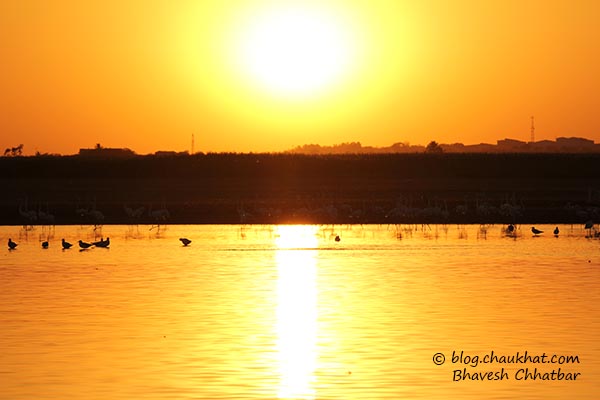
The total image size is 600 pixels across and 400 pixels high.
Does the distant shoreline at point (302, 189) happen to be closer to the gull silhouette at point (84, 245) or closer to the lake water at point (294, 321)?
the gull silhouette at point (84, 245)

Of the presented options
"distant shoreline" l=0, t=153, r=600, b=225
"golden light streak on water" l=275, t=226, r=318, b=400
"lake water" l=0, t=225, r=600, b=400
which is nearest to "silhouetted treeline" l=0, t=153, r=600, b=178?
"distant shoreline" l=0, t=153, r=600, b=225

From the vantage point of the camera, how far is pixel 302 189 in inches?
2970

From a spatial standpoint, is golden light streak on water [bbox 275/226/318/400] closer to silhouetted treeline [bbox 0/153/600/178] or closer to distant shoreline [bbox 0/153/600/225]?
distant shoreline [bbox 0/153/600/225]

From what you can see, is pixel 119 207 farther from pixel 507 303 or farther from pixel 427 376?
pixel 427 376

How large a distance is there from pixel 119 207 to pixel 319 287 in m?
39.2

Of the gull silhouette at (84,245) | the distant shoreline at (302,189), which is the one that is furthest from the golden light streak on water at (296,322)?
the distant shoreline at (302,189)

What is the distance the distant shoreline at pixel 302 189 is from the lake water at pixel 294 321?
61.8ft

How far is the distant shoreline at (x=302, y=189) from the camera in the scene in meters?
56.6

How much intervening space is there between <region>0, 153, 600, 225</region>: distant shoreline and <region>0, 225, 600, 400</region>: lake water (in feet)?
61.8

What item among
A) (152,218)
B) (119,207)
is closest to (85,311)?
(152,218)

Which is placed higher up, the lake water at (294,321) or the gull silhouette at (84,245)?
the gull silhouette at (84,245)

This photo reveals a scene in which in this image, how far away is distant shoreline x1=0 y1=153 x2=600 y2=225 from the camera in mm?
56625

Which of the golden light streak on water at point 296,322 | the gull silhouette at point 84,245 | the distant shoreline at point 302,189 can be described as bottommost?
the golden light streak on water at point 296,322

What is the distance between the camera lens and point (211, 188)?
252ft
